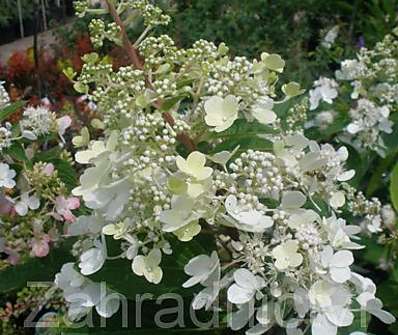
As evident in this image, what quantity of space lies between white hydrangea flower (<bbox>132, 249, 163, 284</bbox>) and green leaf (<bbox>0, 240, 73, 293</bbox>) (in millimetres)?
226

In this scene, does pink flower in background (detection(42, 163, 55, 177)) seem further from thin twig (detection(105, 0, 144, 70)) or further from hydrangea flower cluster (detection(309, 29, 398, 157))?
hydrangea flower cluster (detection(309, 29, 398, 157))

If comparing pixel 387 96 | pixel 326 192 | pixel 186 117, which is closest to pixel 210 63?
pixel 186 117

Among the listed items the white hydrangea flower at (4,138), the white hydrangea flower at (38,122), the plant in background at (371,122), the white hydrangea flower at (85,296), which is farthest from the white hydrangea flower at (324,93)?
the white hydrangea flower at (85,296)

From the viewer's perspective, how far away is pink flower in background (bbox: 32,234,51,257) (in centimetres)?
93

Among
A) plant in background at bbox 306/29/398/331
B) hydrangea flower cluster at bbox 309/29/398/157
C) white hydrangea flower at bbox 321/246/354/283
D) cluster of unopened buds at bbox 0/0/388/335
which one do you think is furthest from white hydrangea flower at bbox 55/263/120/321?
hydrangea flower cluster at bbox 309/29/398/157

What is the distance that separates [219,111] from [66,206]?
11.0 inches

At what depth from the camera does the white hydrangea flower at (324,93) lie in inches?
65.6

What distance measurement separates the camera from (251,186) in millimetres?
723

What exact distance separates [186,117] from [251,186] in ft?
0.47

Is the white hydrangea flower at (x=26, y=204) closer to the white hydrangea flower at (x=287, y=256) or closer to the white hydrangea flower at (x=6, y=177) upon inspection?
the white hydrangea flower at (x=6, y=177)

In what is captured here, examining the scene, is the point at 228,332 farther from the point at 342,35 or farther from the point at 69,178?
the point at 342,35

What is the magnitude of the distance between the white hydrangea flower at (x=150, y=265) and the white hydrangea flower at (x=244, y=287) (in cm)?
7

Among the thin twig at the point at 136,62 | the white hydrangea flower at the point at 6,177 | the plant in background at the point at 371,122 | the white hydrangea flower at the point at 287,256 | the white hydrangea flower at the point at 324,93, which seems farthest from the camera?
the white hydrangea flower at the point at 324,93

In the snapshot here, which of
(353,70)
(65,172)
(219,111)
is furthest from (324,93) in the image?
(219,111)
